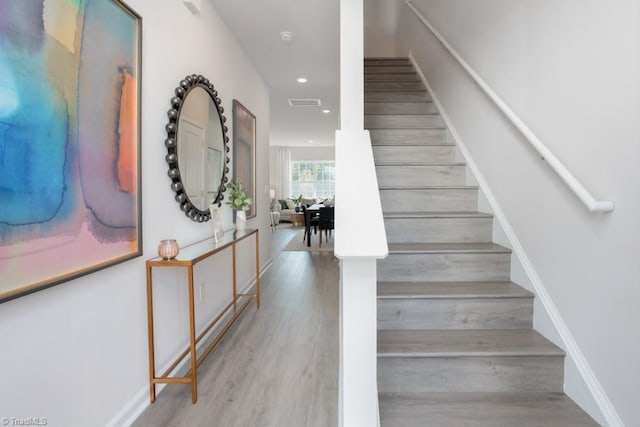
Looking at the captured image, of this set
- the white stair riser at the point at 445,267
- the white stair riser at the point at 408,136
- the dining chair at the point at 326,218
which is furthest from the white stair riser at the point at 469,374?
the dining chair at the point at 326,218

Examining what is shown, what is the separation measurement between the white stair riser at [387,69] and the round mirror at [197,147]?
2.24 meters

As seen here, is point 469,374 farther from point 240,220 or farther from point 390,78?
point 390,78

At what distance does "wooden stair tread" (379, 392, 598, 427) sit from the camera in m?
1.39

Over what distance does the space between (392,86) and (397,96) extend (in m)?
0.31

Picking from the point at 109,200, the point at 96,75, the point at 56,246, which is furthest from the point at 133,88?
the point at 56,246

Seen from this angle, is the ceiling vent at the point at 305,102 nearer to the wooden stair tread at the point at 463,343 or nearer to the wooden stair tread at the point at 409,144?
the wooden stair tread at the point at 409,144

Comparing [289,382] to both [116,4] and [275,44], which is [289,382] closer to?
[116,4]

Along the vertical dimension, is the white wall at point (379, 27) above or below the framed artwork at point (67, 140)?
above

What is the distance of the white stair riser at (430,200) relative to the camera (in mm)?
2467

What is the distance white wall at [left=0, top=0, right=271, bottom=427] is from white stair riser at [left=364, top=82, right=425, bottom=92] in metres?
1.67

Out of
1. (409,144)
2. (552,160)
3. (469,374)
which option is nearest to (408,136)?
(409,144)

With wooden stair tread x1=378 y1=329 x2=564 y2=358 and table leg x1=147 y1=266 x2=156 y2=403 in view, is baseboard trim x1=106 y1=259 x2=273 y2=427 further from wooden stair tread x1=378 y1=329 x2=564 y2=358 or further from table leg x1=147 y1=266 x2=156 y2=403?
wooden stair tread x1=378 y1=329 x2=564 y2=358

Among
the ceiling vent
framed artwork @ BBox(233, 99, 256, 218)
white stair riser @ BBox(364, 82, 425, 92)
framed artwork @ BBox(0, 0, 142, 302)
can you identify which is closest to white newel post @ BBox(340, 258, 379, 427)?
framed artwork @ BBox(0, 0, 142, 302)

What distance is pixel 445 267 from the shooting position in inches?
79.5
